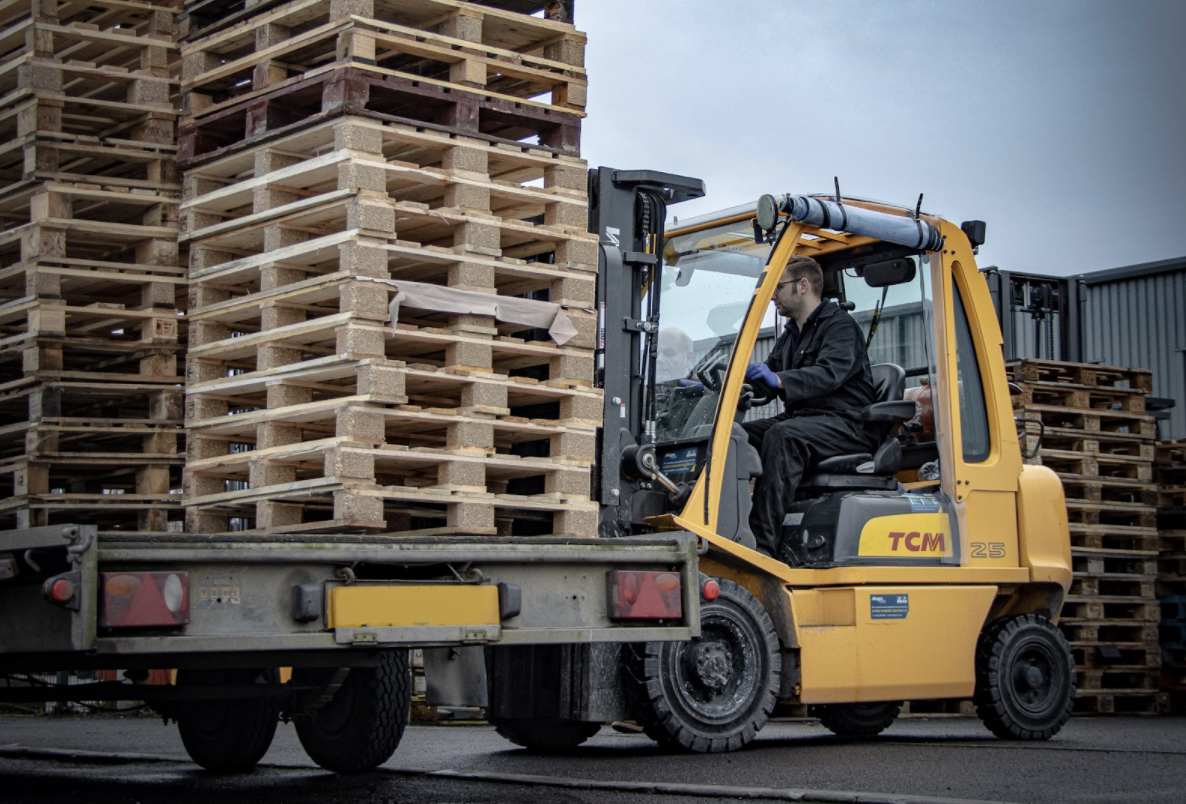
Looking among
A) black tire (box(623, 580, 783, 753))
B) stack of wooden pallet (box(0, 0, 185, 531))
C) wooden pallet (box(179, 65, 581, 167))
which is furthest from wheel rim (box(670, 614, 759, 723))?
stack of wooden pallet (box(0, 0, 185, 531))

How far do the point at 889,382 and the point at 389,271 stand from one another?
2.61 m

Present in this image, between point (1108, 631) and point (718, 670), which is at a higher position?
point (718, 670)

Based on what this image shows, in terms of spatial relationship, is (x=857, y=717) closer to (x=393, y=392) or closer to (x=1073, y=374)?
(x=393, y=392)

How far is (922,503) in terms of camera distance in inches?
280

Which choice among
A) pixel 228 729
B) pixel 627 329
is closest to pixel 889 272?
pixel 627 329

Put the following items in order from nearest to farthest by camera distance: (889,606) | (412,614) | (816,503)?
(412,614), (889,606), (816,503)

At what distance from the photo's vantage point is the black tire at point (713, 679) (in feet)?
20.4

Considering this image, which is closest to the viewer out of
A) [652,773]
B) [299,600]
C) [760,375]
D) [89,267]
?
[299,600]

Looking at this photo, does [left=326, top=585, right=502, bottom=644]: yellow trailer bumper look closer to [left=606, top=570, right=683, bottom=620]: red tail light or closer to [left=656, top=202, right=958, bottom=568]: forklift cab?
[left=606, top=570, right=683, bottom=620]: red tail light

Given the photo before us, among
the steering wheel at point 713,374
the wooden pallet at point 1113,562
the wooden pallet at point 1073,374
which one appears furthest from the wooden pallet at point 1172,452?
the steering wheel at point 713,374

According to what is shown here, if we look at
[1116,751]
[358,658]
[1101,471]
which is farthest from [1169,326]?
[358,658]

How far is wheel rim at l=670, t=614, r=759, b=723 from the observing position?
6.29 metres

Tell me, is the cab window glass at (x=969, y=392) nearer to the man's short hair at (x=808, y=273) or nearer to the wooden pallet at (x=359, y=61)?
the man's short hair at (x=808, y=273)

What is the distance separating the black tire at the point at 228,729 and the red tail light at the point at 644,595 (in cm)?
200
